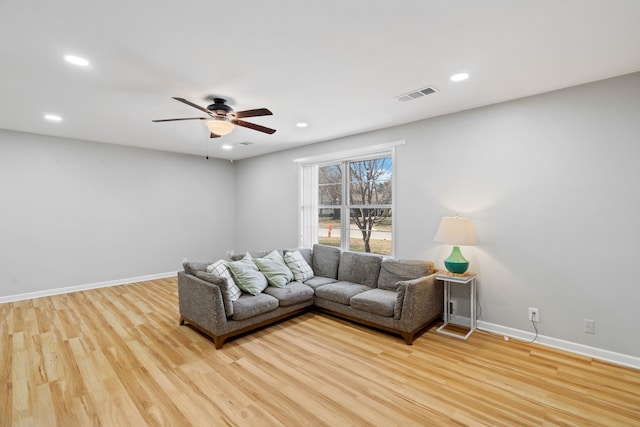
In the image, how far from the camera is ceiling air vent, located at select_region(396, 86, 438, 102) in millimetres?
3010

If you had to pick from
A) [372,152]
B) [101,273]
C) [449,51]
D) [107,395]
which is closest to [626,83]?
[449,51]

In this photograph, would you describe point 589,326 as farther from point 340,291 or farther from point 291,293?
point 291,293

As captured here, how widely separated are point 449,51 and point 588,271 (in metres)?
2.52

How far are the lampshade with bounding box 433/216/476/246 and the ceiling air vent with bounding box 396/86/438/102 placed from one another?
144 centimetres

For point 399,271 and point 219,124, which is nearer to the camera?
point 219,124

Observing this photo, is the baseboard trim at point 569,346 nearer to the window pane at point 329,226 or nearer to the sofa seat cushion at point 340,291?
A: the sofa seat cushion at point 340,291

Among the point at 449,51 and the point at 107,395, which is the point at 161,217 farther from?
the point at 449,51

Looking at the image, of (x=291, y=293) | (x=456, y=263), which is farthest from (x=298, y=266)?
(x=456, y=263)

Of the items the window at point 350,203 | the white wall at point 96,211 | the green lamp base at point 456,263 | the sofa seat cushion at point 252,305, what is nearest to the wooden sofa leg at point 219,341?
the sofa seat cushion at point 252,305

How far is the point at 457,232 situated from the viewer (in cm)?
334

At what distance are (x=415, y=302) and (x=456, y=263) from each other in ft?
2.30

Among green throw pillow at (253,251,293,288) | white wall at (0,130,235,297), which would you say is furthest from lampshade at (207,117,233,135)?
white wall at (0,130,235,297)

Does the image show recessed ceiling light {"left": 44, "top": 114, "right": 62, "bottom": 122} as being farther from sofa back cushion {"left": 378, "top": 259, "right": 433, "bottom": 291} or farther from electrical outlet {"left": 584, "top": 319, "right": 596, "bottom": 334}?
electrical outlet {"left": 584, "top": 319, "right": 596, "bottom": 334}

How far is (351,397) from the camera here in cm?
226
